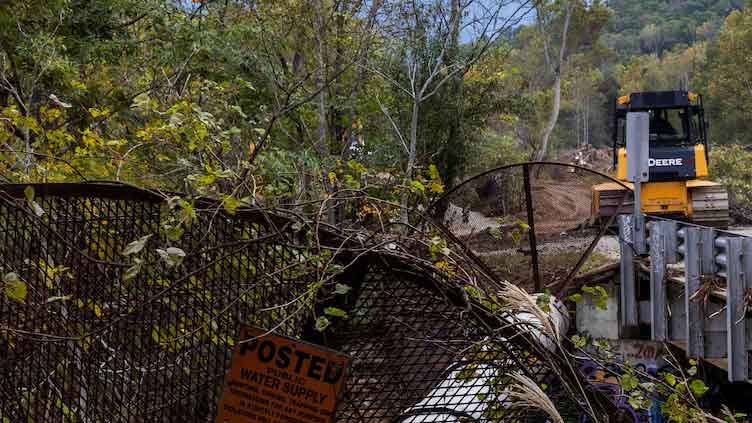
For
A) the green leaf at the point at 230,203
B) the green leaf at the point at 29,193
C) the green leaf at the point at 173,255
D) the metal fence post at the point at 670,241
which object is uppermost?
the green leaf at the point at 29,193

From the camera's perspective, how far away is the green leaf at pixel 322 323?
111 inches

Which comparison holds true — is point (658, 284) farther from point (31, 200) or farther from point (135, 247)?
point (31, 200)

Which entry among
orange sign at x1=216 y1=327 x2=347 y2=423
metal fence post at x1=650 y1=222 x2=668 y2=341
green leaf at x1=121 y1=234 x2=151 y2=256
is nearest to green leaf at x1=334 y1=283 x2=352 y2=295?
orange sign at x1=216 y1=327 x2=347 y2=423

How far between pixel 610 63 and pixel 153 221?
77.6 meters

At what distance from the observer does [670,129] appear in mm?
16391

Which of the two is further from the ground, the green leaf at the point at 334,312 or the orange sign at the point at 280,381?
the green leaf at the point at 334,312

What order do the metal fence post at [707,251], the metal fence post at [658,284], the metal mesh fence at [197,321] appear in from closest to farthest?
the metal mesh fence at [197,321]
the metal fence post at [707,251]
the metal fence post at [658,284]

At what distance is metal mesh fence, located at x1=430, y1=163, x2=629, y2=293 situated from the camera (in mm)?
6555

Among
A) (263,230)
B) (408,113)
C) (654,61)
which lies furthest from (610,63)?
(263,230)

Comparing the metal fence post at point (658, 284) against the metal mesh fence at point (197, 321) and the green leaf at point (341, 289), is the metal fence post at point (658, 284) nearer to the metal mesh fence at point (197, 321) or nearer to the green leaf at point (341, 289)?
the metal mesh fence at point (197, 321)

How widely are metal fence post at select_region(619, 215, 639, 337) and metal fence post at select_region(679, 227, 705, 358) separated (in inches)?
64.3

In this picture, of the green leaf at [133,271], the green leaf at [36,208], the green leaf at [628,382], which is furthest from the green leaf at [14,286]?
the green leaf at [628,382]

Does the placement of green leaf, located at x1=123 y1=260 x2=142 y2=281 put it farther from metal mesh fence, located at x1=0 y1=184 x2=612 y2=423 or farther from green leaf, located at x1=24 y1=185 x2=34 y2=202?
green leaf, located at x1=24 y1=185 x2=34 y2=202

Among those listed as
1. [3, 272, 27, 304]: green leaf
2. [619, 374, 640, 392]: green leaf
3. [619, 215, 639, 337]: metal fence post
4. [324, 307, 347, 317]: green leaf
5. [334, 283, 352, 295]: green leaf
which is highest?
[3, 272, 27, 304]: green leaf
